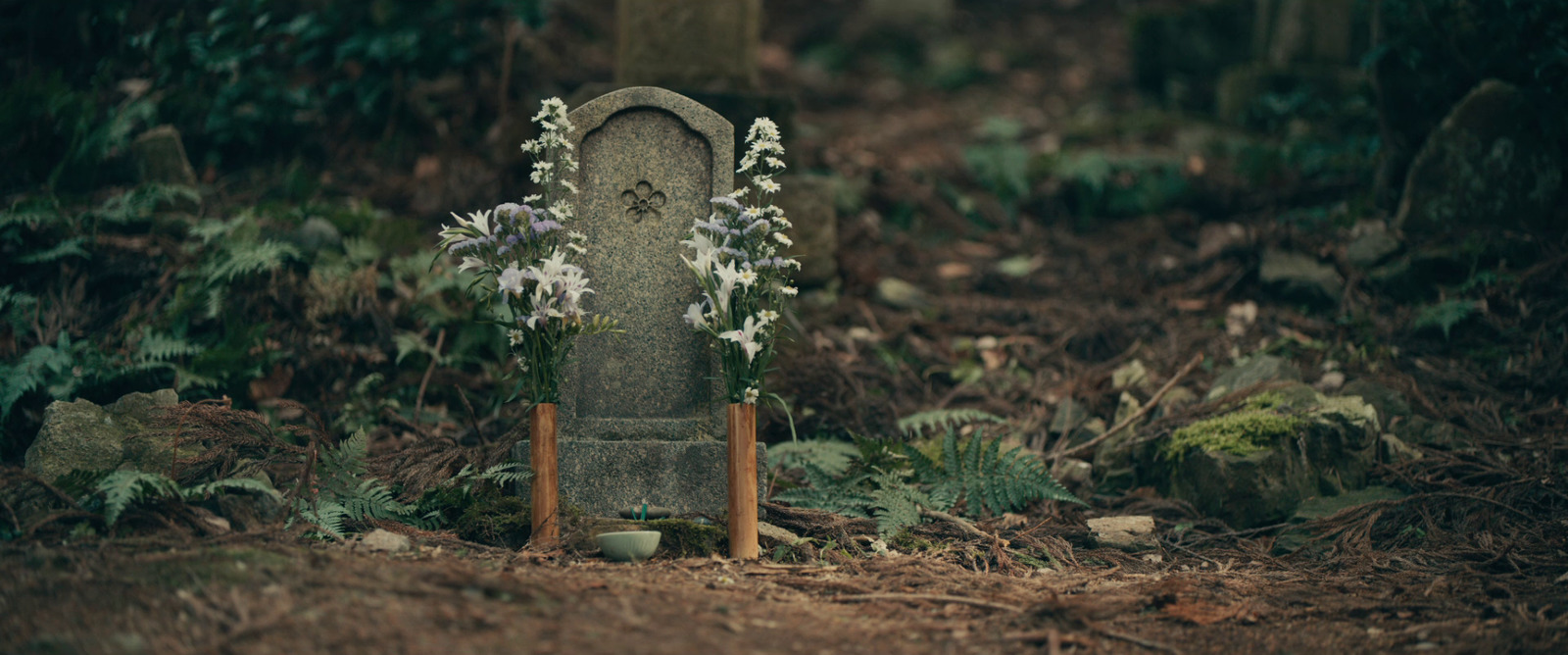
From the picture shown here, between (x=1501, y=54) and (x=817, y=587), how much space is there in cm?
611

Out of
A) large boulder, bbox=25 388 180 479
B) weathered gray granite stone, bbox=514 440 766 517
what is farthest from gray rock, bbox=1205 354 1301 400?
large boulder, bbox=25 388 180 479

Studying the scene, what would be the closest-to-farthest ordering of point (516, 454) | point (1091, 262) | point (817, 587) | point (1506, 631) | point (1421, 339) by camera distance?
1. point (1506, 631)
2. point (817, 587)
3. point (516, 454)
4. point (1421, 339)
5. point (1091, 262)

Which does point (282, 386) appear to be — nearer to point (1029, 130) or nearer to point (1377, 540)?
point (1377, 540)

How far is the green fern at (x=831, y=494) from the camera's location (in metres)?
4.75

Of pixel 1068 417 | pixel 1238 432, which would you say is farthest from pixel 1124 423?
pixel 1238 432

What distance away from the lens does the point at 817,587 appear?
376cm

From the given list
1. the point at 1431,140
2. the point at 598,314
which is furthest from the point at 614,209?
the point at 1431,140

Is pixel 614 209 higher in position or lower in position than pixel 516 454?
higher

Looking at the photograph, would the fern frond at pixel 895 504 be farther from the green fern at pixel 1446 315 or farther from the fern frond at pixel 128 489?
the green fern at pixel 1446 315

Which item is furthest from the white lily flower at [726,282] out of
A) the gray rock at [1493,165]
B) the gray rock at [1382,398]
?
the gray rock at [1493,165]

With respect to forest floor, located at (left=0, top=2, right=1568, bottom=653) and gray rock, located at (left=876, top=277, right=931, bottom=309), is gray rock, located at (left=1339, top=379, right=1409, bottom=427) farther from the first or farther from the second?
gray rock, located at (left=876, top=277, right=931, bottom=309)

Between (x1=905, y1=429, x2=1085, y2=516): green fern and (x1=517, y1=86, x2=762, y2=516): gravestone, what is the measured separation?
3.65 ft

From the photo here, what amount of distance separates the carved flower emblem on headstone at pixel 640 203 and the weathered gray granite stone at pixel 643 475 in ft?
3.51

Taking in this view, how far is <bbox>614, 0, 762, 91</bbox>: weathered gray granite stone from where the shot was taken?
727cm
